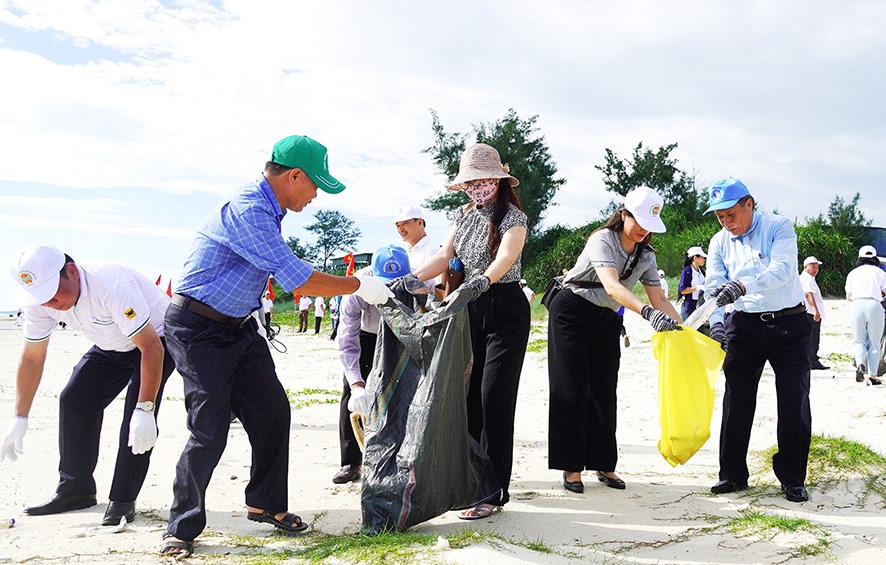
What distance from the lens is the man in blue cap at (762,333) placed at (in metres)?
4.33

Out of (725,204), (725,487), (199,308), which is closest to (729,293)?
(725,204)

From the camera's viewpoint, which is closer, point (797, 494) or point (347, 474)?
point (797, 494)

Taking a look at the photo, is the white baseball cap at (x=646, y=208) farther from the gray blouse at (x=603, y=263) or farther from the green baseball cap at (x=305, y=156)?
the green baseball cap at (x=305, y=156)

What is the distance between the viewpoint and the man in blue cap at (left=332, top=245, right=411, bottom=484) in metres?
4.59

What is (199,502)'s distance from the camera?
3.48 metres

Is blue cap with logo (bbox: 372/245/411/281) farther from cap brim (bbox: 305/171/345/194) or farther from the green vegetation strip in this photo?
the green vegetation strip

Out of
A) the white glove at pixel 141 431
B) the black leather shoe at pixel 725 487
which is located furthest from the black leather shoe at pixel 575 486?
the white glove at pixel 141 431

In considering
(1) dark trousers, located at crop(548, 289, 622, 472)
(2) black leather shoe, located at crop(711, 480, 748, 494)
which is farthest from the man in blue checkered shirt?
(2) black leather shoe, located at crop(711, 480, 748, 494)

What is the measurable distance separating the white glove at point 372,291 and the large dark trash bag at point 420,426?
0.07 m

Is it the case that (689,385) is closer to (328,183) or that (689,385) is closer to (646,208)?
(646,208)

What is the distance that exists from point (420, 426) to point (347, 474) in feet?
5.13

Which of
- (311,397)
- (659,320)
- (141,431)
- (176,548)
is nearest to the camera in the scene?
(176,548)

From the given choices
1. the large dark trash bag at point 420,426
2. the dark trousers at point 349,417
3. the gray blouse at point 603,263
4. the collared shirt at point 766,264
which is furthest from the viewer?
the dark trousers at point 349,417

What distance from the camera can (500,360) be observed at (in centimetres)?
405
